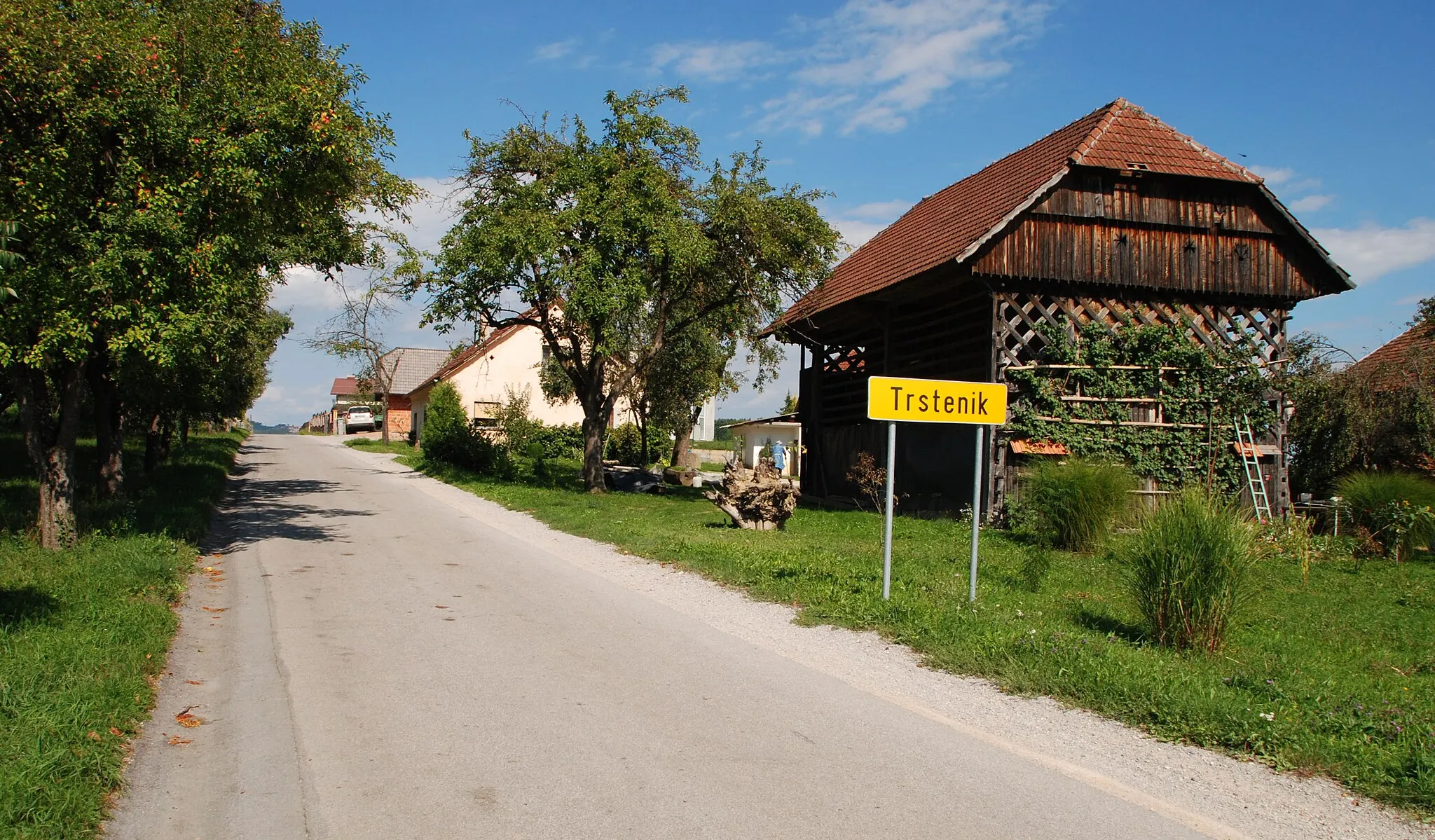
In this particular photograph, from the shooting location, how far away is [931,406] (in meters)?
9.44

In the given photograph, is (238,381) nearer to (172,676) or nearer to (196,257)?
(196,257)

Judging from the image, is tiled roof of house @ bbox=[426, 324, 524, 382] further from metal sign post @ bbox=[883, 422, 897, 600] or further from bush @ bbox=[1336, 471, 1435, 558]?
metal sign post @ bbox=[883, 422, 897, 600]

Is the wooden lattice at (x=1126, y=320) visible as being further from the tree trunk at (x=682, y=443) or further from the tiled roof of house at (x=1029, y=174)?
the tree trunk at (x=682, y=443)

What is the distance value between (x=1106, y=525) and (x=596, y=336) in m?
13.8

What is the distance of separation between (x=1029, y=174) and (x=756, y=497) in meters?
9.31

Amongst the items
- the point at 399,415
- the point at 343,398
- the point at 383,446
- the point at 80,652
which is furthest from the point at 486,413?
the point at 343,398

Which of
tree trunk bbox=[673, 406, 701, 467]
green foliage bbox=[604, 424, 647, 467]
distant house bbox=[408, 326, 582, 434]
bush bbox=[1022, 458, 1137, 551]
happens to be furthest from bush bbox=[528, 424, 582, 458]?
bush bbox=[1022, 458, 1137, 551]

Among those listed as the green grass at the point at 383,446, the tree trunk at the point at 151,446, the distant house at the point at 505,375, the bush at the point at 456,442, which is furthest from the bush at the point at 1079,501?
the distant house at the point at 505,375

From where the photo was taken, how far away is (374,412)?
78.9 metres

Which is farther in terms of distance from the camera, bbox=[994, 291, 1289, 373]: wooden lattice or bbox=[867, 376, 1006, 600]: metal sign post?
bbox=[994, 291, 1289, 373]: wooden lattice

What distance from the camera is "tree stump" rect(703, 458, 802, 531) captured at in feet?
51.9

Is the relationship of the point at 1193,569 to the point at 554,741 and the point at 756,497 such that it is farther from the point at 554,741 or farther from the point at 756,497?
the point at 756,497

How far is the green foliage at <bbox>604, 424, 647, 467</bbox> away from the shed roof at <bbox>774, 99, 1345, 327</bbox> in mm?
21370

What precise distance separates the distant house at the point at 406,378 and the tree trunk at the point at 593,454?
38409 mm
